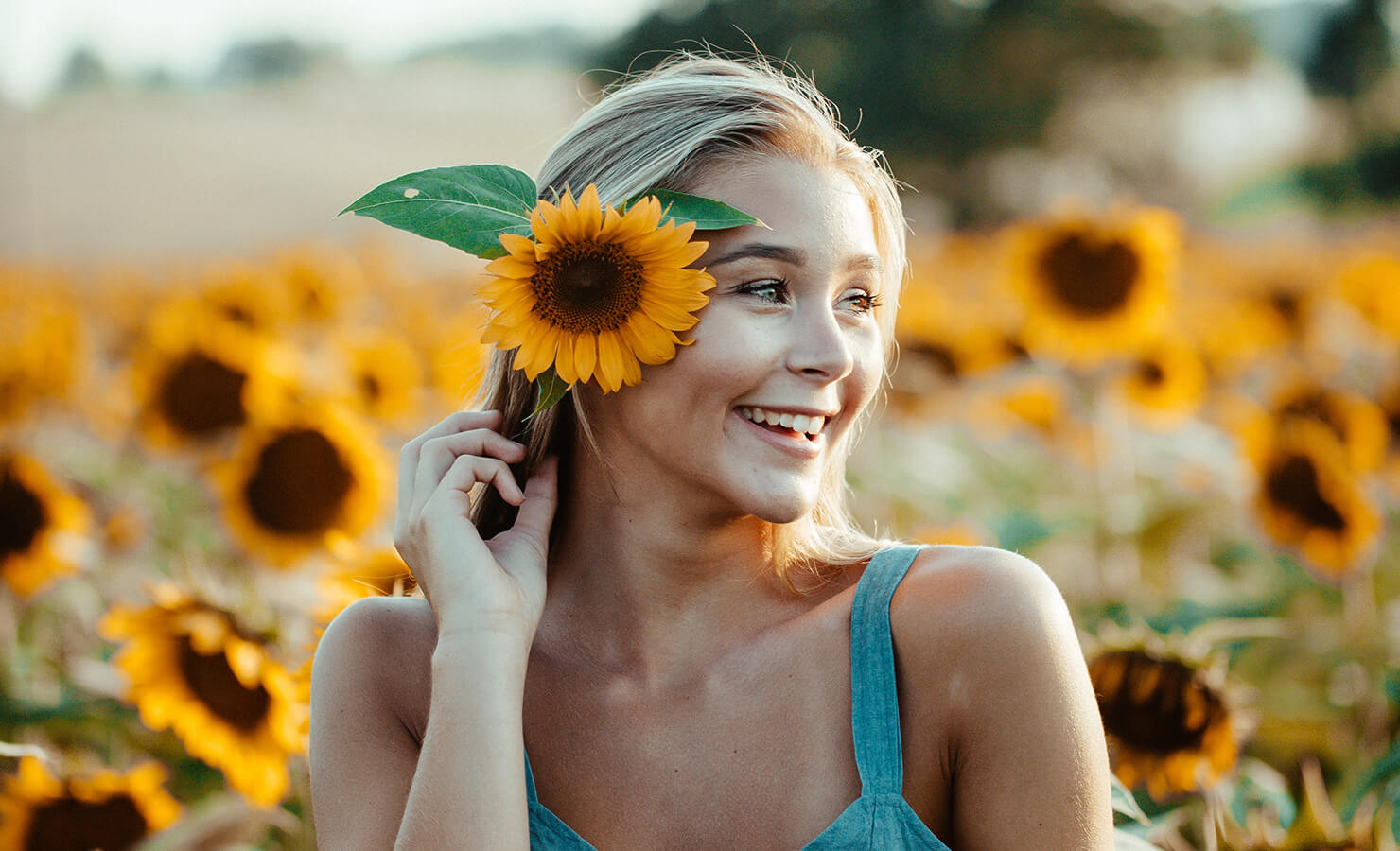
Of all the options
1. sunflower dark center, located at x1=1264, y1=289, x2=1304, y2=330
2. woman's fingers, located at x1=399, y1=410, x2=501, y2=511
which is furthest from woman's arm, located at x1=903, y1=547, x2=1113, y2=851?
sunflower dark center, located at x1=1264, y1=289, x2=1304, y2=330

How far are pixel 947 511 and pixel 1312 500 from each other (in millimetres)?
1644

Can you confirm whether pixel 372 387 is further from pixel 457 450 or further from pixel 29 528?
pixel 457 450

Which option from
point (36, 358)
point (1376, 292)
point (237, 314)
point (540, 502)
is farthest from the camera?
point (1376, 292)

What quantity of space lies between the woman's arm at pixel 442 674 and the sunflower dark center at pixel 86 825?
1204mm

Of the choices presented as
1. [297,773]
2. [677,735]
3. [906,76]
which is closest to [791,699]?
[677,735]

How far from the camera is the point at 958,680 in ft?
6.48

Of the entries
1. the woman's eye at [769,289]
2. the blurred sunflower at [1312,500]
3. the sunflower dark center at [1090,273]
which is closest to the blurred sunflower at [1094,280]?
the sunflower dark center at [1090,273]

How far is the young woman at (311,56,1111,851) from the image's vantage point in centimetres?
192

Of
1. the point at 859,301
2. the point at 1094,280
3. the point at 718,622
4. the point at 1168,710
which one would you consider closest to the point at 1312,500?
the point at 1094,280

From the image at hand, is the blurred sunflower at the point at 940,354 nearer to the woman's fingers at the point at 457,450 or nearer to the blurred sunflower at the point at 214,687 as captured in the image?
the blurred sunflower at the point at 214,687

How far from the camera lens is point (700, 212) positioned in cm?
198

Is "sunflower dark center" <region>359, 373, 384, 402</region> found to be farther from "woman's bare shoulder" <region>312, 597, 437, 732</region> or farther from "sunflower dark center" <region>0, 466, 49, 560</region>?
"woman's bare shoulder" <region>312, 597, 437, 732</region>

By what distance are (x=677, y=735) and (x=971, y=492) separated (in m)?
4.52

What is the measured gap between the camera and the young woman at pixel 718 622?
6.28ft
